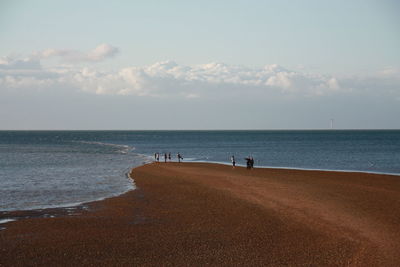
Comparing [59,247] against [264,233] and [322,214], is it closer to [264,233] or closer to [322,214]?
[264,233]

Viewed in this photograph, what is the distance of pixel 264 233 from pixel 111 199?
11885 mm

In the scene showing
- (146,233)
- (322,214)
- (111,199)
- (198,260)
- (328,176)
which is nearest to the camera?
(198,260)

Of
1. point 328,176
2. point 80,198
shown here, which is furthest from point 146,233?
point 328,176

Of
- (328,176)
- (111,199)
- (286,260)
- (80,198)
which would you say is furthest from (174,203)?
(328,176)

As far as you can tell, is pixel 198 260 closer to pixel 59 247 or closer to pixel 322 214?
pixel 59 247

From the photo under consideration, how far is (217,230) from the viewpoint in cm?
1820

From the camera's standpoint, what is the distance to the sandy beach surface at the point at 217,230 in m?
14.6

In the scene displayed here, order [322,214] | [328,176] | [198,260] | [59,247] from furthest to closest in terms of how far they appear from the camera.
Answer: [328,176] → [322,214] → [59,247] → [198,260]

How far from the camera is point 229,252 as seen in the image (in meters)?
15.2

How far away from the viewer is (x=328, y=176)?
127ft

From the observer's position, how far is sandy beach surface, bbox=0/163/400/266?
14.6m

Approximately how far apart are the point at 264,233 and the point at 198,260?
448cm

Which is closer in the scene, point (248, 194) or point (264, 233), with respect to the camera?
point (264, 233)

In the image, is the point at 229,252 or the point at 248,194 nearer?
the point at 229,252
